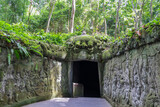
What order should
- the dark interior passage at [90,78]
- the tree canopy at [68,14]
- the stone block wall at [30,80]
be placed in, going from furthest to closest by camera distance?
1. the dark interior passage at [90,78]
2. the tree canopy at [68,14]
3. the stone block wall at [30,80]

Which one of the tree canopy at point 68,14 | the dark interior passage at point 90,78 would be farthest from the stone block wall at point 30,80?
the tree canopy at point 68,14

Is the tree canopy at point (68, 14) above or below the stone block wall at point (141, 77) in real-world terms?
above

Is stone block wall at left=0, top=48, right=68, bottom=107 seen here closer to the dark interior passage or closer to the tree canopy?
the dark interior passage

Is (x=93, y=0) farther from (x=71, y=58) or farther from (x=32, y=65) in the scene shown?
(x=32, y=65)

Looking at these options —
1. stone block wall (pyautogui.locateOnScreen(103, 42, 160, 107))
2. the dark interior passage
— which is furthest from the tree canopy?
stone block wall (pyautogui.locateOnScreen(103, 42, 160, 107))

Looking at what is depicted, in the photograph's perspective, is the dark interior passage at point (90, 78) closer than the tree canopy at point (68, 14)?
No

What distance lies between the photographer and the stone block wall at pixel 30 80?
395 cm

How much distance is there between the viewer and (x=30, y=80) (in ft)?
16.8

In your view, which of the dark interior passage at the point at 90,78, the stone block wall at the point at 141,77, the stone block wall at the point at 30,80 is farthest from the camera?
the dark interior passage at the point at 90,78

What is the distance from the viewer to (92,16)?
1609 cm

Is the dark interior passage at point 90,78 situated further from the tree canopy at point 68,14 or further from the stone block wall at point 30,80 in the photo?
the stone block wall at point 30,80

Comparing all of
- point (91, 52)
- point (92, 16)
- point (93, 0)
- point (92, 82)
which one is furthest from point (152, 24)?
point (93, 0)

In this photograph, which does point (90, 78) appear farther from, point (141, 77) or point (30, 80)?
point (141, 77)

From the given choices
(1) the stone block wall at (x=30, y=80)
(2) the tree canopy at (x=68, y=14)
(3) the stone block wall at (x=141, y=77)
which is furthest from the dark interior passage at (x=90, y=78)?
(3) the stone block wall at (x=141, y=77)
